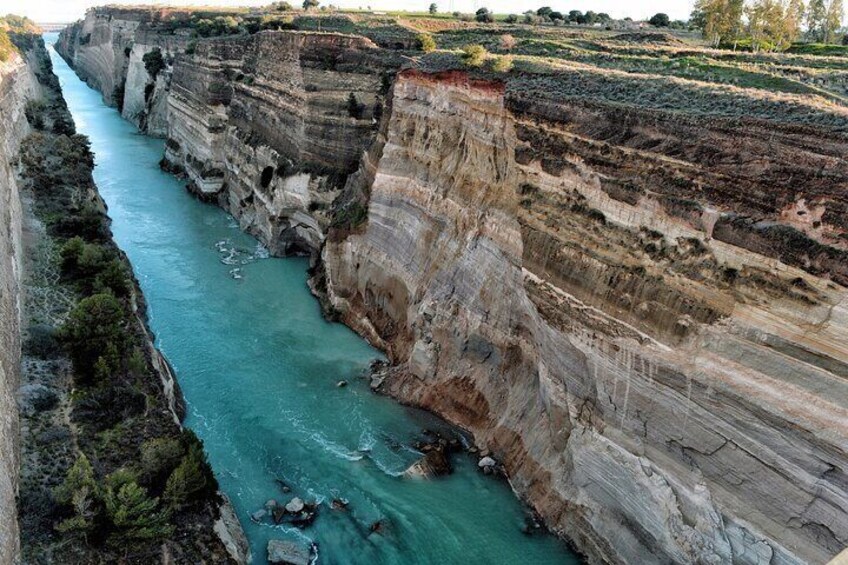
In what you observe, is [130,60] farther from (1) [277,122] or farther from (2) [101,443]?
(2) [101,443]

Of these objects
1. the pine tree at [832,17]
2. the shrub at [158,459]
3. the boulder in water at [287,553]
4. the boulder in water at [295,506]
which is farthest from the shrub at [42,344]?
the pine tree at [832,17]

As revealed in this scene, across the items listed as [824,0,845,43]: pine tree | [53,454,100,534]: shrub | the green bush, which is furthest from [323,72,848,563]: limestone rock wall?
[824,0,845,43]: pine tree

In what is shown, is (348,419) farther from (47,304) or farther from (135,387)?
(47,304)

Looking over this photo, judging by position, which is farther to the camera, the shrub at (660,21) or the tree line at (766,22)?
the shrub at (660,21)

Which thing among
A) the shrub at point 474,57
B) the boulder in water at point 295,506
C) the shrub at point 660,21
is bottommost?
the boulder in water at point 295,506

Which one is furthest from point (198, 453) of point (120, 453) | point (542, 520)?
point (542, 520)

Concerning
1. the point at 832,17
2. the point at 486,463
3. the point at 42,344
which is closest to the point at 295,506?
the point at 486,463

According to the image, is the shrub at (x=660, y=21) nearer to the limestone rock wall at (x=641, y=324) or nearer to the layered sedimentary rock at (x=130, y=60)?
the limestone rock wall at (x=641, y=324)
